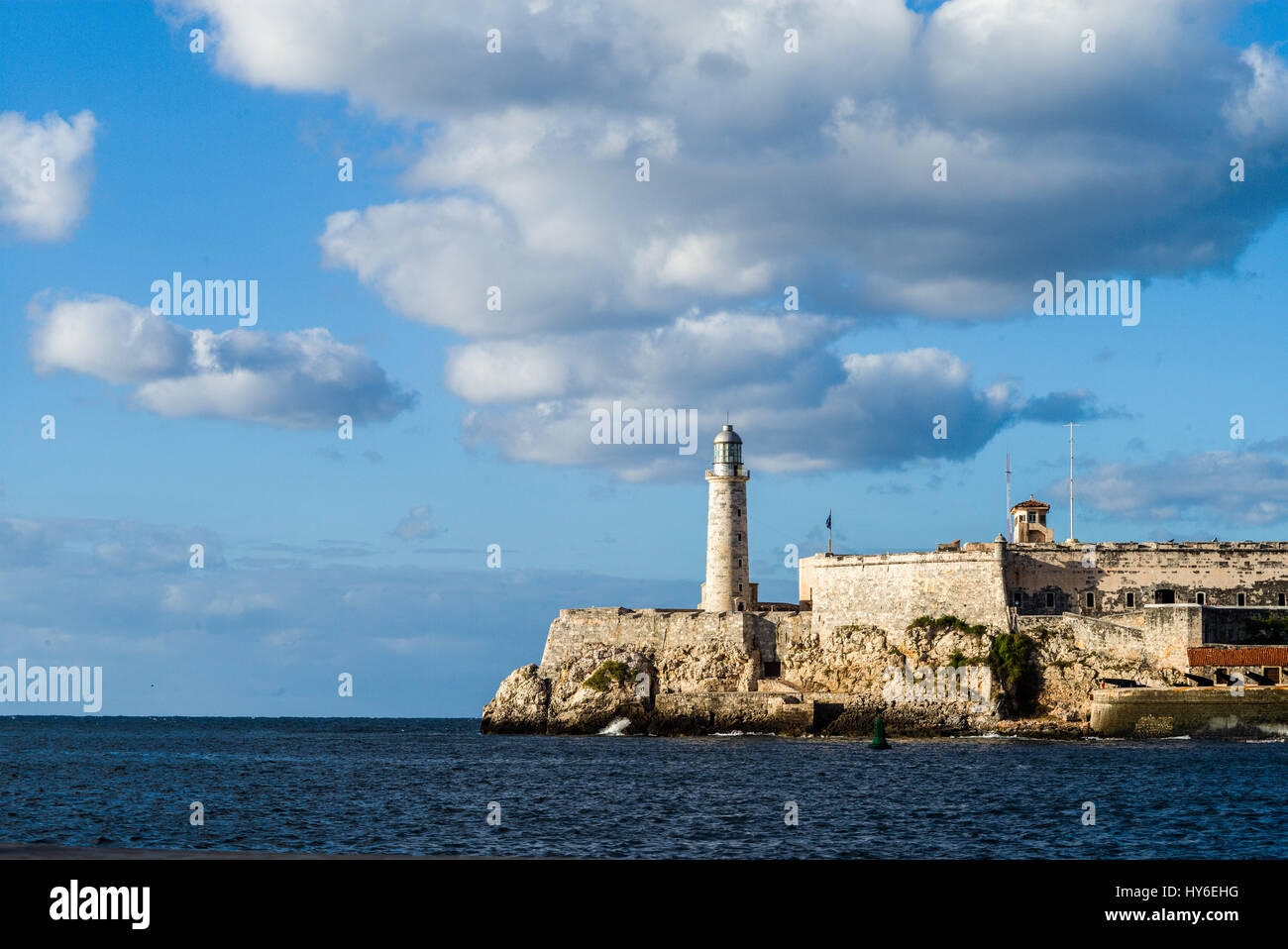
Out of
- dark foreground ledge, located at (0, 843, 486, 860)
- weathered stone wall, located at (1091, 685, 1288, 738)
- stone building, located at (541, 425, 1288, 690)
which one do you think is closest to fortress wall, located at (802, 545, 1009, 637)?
stone building, located at (541, 425, 1288, 690)

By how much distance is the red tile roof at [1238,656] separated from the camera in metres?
60.3

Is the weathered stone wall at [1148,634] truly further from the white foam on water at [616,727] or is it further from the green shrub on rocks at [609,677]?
the white foam on water at [616,727]

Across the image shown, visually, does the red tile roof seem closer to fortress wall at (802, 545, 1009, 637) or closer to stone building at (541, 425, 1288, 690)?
stone building at (541, 425, 1288, 690)

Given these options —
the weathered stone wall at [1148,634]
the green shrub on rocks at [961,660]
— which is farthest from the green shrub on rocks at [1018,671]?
the weathered stone wall at [1148,634]

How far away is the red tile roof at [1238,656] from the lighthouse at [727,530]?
23950mm

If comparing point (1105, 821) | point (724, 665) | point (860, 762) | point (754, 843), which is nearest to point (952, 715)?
point (724, 665)

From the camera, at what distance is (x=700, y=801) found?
112 feet

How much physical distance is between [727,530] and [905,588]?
1039 centimetres

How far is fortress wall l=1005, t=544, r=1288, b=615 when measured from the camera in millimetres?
66938

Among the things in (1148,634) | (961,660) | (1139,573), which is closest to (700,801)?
(961,660)
